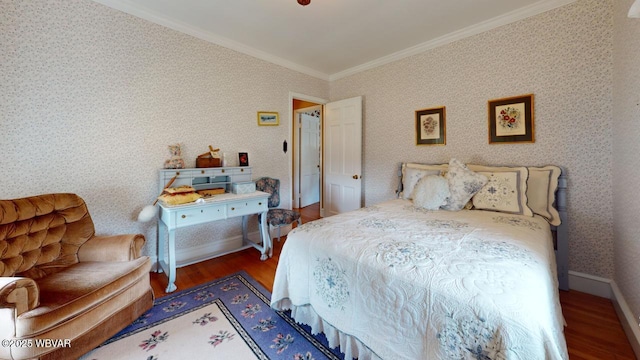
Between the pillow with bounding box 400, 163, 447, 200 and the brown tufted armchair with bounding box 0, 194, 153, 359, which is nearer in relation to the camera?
the brown tufted armchair with bounding box 0, 194, 153, 359

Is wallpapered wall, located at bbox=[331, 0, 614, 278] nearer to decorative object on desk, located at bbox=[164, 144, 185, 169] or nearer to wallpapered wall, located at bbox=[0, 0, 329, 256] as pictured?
wallpapered wall, located at bbox=[0, 0, 329, 256]

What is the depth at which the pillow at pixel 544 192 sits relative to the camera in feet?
6.91

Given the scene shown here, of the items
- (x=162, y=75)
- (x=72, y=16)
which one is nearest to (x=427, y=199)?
(x=162, y=75)

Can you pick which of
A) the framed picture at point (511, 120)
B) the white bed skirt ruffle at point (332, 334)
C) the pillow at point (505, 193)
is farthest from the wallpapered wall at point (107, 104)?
the framed picture at point (511, 120)

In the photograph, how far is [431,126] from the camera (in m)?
3.07

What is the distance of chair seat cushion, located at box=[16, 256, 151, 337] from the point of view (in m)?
1.17

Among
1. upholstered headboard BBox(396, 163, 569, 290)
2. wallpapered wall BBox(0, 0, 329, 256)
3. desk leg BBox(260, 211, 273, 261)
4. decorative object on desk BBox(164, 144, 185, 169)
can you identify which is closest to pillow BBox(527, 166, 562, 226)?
upholstered headboard BBox(396, 163, 569, 290)

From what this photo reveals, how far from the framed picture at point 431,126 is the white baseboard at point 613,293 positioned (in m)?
1.76

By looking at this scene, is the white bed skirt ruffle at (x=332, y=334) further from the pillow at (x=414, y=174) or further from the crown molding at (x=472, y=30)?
the crown molding at (x=472, y=30)

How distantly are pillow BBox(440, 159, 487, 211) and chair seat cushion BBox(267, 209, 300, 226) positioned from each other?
5.59ft

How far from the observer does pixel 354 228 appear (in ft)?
5.58

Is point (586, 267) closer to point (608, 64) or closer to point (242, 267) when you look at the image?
point (608, 64)

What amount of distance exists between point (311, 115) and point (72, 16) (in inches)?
166

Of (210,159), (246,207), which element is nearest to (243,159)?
(210,159)
